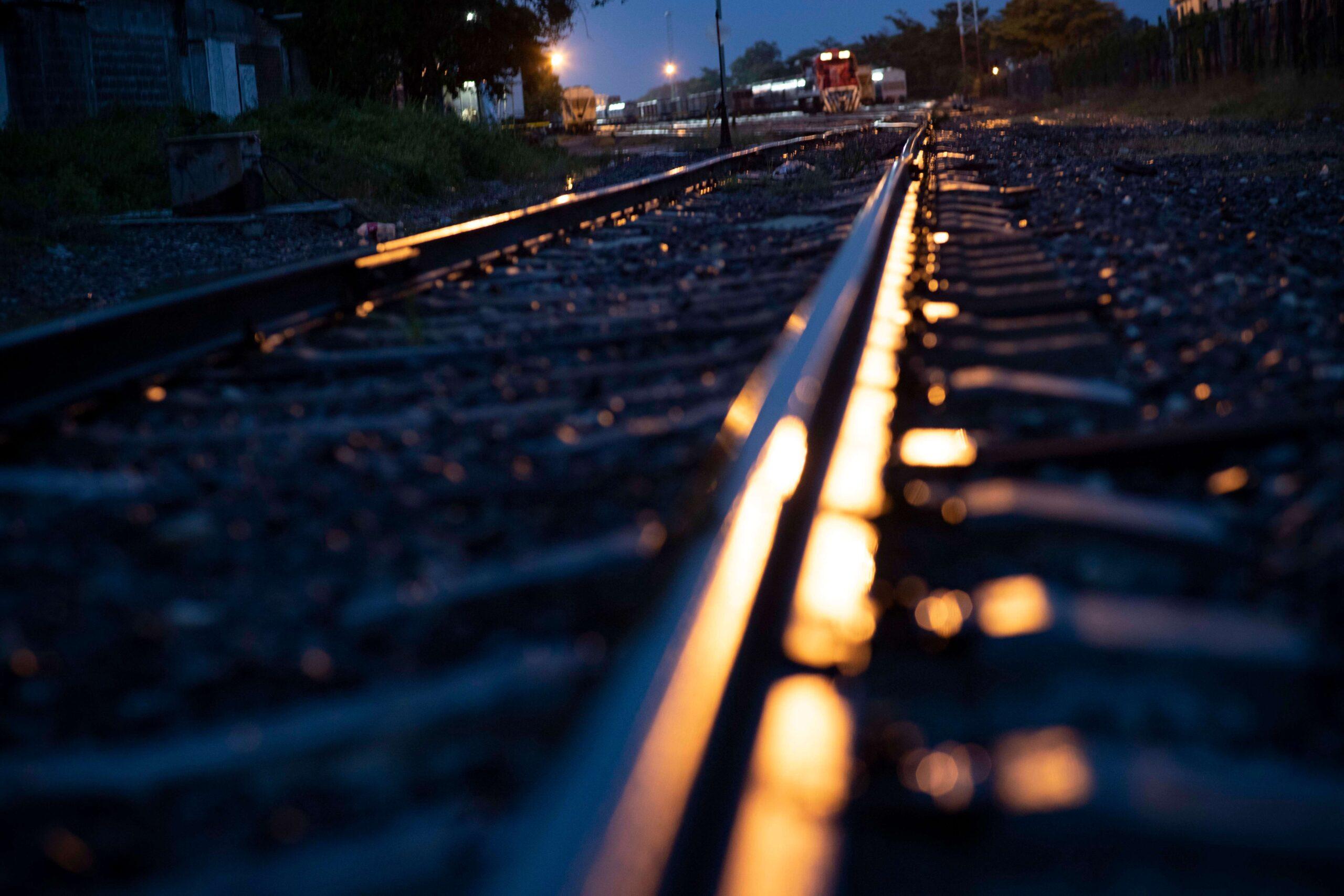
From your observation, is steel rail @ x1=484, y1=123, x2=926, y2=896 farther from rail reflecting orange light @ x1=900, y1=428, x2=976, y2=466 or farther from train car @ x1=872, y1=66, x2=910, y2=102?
train car @ x1=872, y1=66, x2=910, y2=102

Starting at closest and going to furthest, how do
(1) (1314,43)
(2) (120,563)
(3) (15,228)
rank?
(2) (120,563) → (3) (15,228) → (1) (1314,43)

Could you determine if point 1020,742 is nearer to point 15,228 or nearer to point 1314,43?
point 15,228

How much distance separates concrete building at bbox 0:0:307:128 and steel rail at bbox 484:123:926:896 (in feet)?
58.1

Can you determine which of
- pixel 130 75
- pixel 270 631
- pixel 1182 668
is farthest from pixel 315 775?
pixel 130 75

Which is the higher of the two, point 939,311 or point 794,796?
point 939,311

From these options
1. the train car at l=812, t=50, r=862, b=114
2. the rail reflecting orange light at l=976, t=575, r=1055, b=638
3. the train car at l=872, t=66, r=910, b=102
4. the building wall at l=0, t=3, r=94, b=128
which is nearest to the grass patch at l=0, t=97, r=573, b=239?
the building wall at l=0, t=3, r=94, b=128

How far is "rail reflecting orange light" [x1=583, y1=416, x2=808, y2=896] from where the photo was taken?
2.66 feet

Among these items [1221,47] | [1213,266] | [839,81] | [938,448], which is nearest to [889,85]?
[839,81]

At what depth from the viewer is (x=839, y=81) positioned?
49094 mm

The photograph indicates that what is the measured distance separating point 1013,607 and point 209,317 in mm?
2844

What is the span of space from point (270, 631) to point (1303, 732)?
3.95 feet

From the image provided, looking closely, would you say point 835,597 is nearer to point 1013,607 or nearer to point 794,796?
point 1013,607

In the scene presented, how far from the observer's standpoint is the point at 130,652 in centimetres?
142

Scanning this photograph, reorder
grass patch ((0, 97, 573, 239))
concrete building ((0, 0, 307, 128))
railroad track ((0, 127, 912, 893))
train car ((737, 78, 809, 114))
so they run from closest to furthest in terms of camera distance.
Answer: railroad track ((0, 127, 912, 893))
grass patch ((0, 97, 573, 239))
concrete building ((0, 0, 307, 128))
train car ((737, 78, 809, 114))
